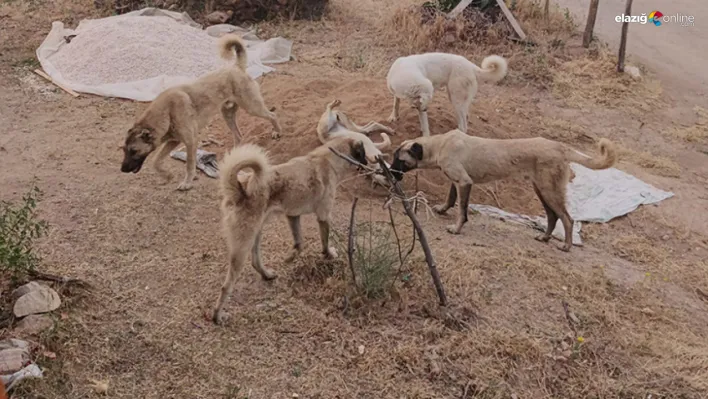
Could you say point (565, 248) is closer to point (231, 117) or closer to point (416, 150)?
point (416, 150)

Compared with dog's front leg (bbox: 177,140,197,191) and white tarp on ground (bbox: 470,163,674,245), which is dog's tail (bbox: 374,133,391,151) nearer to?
white tarp on ground (bbox: 470,163,674,245)

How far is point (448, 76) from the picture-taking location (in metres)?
7.57

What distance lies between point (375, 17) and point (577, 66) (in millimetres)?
3769

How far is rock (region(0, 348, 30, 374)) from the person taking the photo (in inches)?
149

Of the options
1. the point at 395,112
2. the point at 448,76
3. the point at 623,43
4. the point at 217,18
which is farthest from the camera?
the point at 217,18

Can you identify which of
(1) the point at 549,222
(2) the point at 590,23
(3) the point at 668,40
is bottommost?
(3) the point at 668,40

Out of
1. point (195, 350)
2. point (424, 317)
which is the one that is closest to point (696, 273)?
point (424, 317)

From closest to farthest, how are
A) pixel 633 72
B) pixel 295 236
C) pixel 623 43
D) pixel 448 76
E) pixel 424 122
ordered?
pixel 295 236 < pixel 424 122 < pixel 448 76 < pixel 623 43 < pixel 633 72

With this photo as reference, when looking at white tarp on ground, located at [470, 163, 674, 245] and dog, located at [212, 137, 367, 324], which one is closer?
dog, located at [212, 137, 367, 324]

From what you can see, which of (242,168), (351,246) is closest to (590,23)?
(351,246)

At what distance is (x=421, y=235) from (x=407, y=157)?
190 centimetres

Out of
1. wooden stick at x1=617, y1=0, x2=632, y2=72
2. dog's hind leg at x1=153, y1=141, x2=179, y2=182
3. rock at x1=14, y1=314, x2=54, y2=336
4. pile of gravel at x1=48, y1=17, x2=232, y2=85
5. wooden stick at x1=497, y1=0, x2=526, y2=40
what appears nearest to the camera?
rock at x1=14, y1=314, x2=54, y2=336

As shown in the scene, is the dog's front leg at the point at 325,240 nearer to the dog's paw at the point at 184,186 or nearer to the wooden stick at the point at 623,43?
the dog's paw at the point at 184,186

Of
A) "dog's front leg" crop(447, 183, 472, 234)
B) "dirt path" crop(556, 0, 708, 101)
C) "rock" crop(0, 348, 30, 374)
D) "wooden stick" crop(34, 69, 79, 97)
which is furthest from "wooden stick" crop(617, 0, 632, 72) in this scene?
"rock" crop(0, 348, 30, 374)
